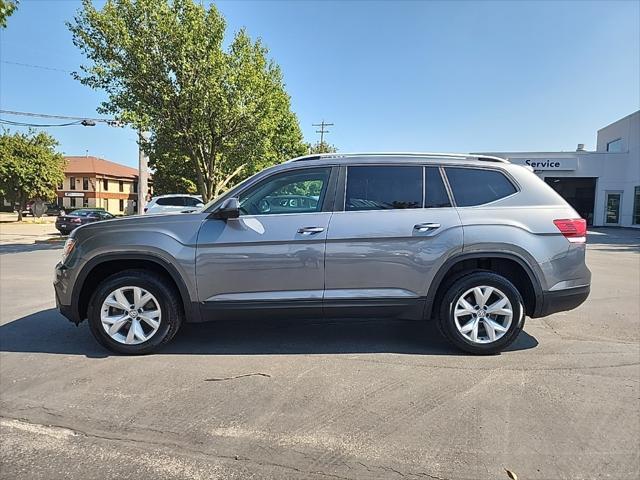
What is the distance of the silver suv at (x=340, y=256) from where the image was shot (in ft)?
13.9

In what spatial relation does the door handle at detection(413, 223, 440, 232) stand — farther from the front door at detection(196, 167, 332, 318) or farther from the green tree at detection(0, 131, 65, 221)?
the green tree at detection(0, 131, 65, 221)

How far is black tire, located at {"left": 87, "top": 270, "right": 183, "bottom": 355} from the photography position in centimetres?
431

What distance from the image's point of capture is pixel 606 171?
31938mm

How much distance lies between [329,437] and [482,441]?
38.7 inches

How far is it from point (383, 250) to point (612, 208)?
34.5 meters

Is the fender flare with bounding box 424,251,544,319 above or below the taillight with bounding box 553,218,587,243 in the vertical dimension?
below

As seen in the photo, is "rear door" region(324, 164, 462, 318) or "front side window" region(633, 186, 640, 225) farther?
"front side window" region(633, 186, 640, 225)

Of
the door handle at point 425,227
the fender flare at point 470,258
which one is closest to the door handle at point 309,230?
the door handle at point 425,227

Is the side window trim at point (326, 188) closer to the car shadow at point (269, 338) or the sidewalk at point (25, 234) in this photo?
the car shadow at point (269, 338)

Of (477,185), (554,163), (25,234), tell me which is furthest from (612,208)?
(25,234)

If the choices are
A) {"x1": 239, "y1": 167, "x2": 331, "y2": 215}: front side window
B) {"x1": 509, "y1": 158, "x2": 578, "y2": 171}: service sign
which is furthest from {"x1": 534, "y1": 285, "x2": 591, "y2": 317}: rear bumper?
{"x1": 509, "y1": 158, "x2": 578, "y2": 171}: service sign

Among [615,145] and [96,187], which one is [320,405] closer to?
[615,145]

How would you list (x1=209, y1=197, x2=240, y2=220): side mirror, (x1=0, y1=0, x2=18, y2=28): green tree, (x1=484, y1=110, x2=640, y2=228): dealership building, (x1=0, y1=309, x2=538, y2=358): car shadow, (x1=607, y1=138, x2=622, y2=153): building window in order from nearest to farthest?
(x1=209, y1=197, x2=240, y2=220): side mirror < (x1=0, y1=309, x2=538, y2=358): car shadow < (x1=0, y1=0, x2=18, y2=28): green tree < (x1=484, y1=110, x2=640, y2=228): dealership building < (x1=607, y1=138, x2=622, y2=153): building window

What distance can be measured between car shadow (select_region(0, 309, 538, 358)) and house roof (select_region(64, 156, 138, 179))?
2465 inches
